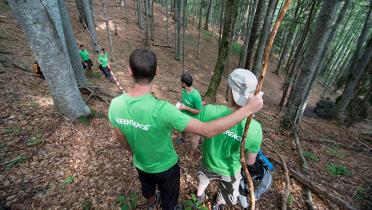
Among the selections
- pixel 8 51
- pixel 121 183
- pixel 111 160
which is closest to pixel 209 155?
pixel 121 183

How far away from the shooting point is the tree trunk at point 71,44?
5.23 meters

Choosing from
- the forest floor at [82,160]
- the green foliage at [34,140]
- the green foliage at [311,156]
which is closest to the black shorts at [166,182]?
the forest floor at [82,160]

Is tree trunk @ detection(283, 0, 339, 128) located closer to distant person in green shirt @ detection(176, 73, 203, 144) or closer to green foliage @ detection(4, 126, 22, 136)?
distant person in green shirt @ detection(176, 73, 203, 144)

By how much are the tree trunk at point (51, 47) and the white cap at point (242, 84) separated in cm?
376

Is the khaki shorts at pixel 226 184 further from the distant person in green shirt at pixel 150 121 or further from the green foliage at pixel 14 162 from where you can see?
the green foliage at pixel 14 162

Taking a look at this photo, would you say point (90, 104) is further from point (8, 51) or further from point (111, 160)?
point (8, 51)

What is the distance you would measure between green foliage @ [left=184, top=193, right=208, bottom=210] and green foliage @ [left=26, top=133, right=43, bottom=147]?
3412 millimetres

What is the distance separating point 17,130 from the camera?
412 centimetres

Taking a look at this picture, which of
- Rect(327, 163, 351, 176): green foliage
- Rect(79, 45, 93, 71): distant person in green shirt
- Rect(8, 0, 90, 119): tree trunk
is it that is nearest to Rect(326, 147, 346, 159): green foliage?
Rect(327, 163, 351, 176): green foliage

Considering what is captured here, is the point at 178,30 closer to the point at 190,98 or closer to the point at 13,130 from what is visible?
the point at 190,98

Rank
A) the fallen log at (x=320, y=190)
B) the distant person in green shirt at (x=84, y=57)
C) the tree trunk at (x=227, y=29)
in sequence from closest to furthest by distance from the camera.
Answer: the fallen log at (x=320, y=190) < the tree trunk at (x=227, y=29) < the distant person in green shirt at (x=84, y=57)

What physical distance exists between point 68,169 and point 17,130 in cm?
162

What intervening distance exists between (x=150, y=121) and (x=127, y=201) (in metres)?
2.25

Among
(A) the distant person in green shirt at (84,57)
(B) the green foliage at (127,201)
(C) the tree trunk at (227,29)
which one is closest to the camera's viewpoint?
(B) the green foliage at (127,201)
